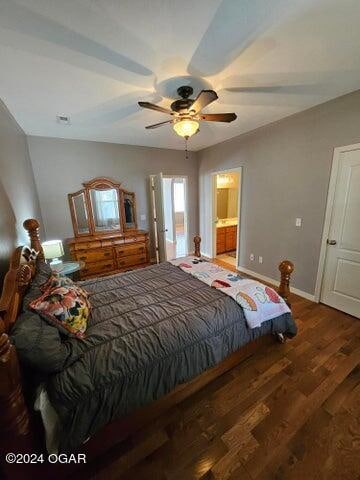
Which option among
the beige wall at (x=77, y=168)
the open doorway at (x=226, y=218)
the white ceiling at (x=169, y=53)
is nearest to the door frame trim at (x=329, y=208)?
the white ceiling at (x=169, y=53)

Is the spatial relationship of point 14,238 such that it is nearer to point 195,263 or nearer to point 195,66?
point 195,263

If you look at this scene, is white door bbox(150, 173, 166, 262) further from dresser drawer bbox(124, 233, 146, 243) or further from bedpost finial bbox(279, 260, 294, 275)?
bedpost finial bbox(279, 260, 294, 275)

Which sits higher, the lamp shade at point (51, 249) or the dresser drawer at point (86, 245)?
the lamp shade at point (51, 249)

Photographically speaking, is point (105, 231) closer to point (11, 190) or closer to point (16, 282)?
point (11, 190)

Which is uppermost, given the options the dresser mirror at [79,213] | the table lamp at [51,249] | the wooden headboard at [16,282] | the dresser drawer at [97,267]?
the dresser mirror at [79,213]

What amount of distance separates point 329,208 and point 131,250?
3.23 m

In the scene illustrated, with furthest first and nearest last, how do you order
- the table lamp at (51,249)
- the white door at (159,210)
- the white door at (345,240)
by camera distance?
the white door at (159,210)
the table lamp at (51,249)
the white door at (345,240)

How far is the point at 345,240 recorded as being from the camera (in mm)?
2445

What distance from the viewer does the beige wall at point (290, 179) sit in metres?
2.43

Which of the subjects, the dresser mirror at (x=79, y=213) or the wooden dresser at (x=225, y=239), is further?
the wooden dresser at (x=225, y=239)

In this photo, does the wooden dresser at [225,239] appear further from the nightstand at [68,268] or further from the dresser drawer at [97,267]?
the nightstand at [68,268]

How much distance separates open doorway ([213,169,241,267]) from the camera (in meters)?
Result: 4.69

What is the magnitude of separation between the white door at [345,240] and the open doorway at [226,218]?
195 centimetres

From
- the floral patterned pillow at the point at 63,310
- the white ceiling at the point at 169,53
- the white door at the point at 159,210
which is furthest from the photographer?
the white door at the point at 159,210
